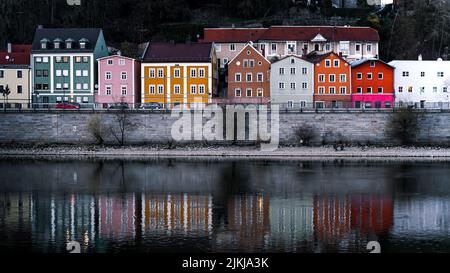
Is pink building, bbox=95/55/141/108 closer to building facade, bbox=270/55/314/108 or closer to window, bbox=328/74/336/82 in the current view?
building facade, bbox=270/55/314/108

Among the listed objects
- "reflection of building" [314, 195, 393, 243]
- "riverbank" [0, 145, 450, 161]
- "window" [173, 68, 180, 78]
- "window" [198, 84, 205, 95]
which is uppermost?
"window" [173, 68, 180, 78]

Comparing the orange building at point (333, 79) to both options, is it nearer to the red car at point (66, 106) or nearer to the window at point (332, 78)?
the window at point (332, 78)

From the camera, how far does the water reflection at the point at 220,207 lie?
92.5 ft

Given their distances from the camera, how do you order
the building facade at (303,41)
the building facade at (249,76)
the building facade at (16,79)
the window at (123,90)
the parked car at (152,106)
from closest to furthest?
1. the parked car at (152,106)
2. the building facade at (249,76)
3. the window at (123,90)
4. the building facade at (16,79)
5. the building facade at (303,41)

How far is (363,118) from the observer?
206 ft

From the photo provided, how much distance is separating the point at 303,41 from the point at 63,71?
68.3 ft

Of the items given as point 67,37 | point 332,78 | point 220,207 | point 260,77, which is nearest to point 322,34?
point 332,78

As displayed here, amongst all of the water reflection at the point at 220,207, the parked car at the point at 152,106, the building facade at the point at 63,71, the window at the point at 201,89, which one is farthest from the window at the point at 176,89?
the water reflection at the point at 220,207

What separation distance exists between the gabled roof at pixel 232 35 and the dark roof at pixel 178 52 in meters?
4.76

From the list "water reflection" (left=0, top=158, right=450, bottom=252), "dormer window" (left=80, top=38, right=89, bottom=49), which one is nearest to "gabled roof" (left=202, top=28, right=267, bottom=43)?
"dormer window" (left=80, top=38, right=89, bottom=49)

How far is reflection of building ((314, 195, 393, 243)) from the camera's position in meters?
29.9

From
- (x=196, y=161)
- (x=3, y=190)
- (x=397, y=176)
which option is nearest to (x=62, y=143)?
(x=196, y=161)

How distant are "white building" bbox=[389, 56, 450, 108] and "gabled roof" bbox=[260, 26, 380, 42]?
5412 mm
